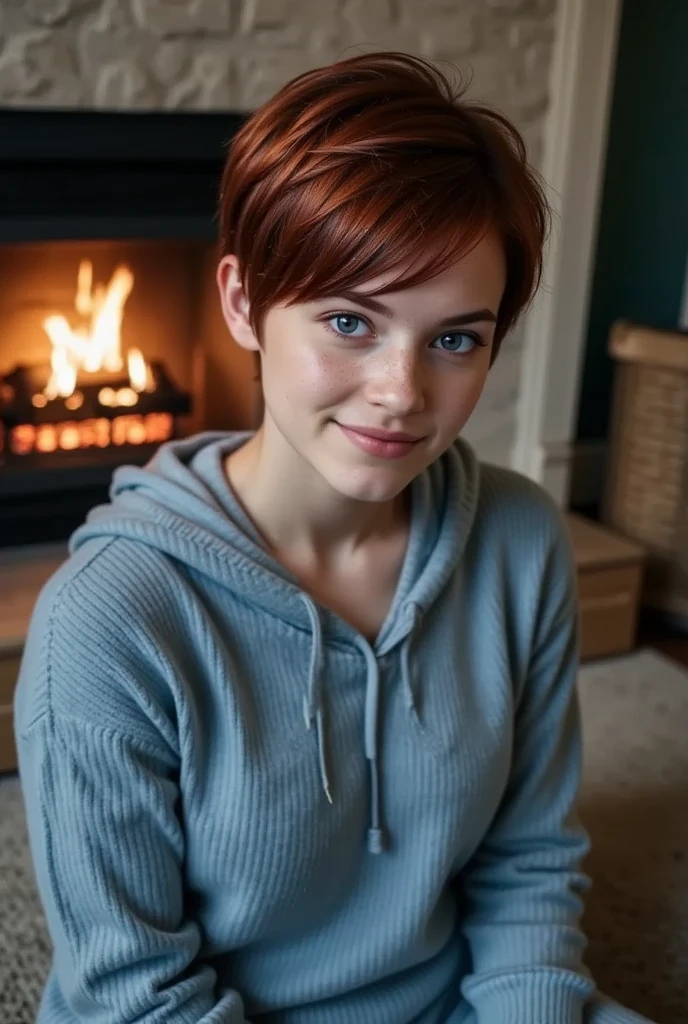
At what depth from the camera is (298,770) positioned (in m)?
0.86

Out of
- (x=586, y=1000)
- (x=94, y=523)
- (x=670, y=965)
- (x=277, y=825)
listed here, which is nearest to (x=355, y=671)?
(x=277, y=825)

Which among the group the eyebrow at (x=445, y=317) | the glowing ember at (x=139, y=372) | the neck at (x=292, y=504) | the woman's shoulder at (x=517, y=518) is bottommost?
the glowing ember at (x=139, y=372)

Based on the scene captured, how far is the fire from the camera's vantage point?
1.99 m

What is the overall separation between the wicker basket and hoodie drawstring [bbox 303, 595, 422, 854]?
145 centimetres

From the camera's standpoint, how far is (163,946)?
80 cm

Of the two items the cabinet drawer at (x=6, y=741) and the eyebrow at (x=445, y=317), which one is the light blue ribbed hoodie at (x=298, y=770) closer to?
the eyebrow at (x=445, y=317)

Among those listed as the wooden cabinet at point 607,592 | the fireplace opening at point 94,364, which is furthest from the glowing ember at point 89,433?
the wooden cabinet at point 607,592

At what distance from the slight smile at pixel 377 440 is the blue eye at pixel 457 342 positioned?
7cm

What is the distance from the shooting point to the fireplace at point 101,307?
176 centimetres

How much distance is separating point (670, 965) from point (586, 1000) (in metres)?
0.49

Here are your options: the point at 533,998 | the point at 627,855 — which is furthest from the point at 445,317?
the point at 627,855

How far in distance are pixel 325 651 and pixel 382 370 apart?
0.79ft

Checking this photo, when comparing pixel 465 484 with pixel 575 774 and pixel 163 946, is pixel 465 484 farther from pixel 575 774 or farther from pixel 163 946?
pixel 163 946

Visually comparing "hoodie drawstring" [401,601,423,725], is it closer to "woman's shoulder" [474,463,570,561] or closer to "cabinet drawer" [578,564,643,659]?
"woman's shoulder" [474,463,570,561]
